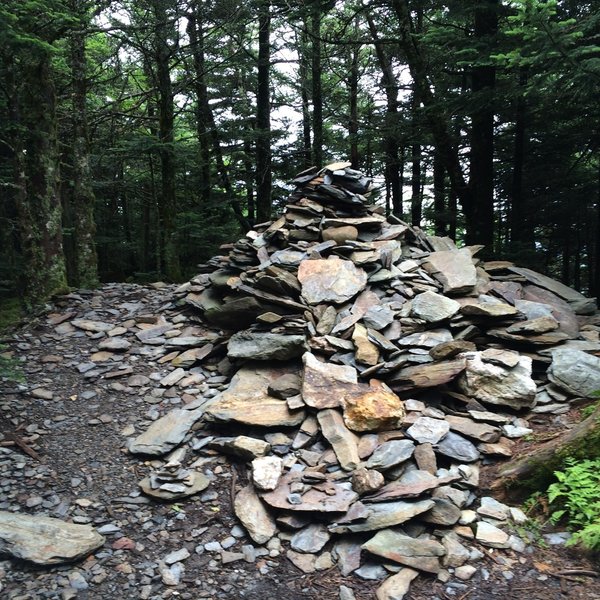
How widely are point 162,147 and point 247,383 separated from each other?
8.19 m

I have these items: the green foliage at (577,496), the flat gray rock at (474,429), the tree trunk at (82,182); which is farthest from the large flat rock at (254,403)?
the tree trunk at (82,182)

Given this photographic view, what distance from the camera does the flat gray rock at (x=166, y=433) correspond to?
4.79 meters

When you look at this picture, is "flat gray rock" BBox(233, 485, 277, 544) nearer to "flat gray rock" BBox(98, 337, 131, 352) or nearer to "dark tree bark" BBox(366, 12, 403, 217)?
"flat gray rock" BBox(98, 337, 131, 352)

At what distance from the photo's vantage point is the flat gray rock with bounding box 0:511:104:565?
3432 mm

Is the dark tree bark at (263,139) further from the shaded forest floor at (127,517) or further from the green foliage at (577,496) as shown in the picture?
the green foliage at (577,496)

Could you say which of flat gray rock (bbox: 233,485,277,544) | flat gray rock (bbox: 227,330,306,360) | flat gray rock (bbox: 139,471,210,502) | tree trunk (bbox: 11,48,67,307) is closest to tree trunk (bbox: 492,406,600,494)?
flat gray rock (bbox: 233,485,277,544)

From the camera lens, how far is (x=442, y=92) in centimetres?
1128

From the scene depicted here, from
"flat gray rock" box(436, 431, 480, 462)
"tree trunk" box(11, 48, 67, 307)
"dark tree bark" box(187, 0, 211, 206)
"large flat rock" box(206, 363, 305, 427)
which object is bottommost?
"flat gray rock" box(436, 431, 480, 462)

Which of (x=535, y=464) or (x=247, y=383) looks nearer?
(x=535, y=464)

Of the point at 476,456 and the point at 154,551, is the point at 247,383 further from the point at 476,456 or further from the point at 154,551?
the point at 476,456

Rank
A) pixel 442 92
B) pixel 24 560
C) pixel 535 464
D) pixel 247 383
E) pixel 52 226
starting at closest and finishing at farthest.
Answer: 1. pixel 24 560
2. pixel 535 464
3. pixel 247 383
4. pixel 52 226
5. pixel 442 92

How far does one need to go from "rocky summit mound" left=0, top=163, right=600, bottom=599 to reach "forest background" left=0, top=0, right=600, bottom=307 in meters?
2.79

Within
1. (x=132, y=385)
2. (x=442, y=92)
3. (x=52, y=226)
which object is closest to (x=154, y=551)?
(x=132, y=385)

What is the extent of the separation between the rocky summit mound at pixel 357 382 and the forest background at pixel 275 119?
110 inches
